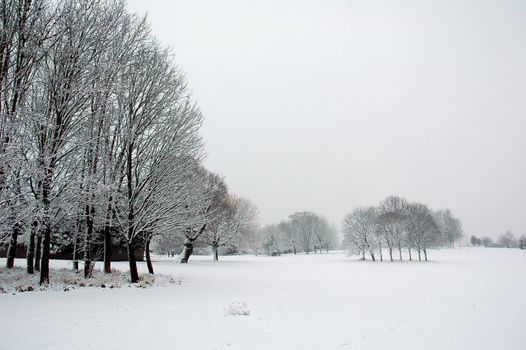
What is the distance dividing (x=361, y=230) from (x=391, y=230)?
4.81m

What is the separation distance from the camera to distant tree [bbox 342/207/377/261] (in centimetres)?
5300

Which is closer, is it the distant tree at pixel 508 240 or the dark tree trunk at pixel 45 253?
the dark tree trunk at pixel 45 253

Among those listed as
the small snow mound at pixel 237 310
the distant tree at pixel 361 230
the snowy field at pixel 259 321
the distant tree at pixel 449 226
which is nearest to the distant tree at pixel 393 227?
the distant tree at pixel 361 230

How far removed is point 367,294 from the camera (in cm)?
1485

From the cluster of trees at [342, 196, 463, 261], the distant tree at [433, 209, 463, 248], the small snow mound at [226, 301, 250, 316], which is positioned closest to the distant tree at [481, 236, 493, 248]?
the distant tree at [433, 209, 463, 248]

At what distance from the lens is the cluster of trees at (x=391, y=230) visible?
Answer: 167 ft

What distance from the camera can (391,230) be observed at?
51938mm

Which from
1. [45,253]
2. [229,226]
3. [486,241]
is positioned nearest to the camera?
[45,253]

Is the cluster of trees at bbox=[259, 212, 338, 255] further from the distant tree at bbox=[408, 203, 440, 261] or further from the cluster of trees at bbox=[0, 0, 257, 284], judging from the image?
the cluster of trees at bbox=[0, 0, 257, 284]

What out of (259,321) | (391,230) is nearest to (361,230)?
(391,230)

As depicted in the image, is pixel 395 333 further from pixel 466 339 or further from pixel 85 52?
pixel 85 52

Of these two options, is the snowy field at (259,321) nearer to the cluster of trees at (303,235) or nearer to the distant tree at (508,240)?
the cluster of trees at (303,235)

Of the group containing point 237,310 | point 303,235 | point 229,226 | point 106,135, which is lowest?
point 303,235

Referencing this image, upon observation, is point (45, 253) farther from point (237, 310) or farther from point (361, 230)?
point (361, 230)
